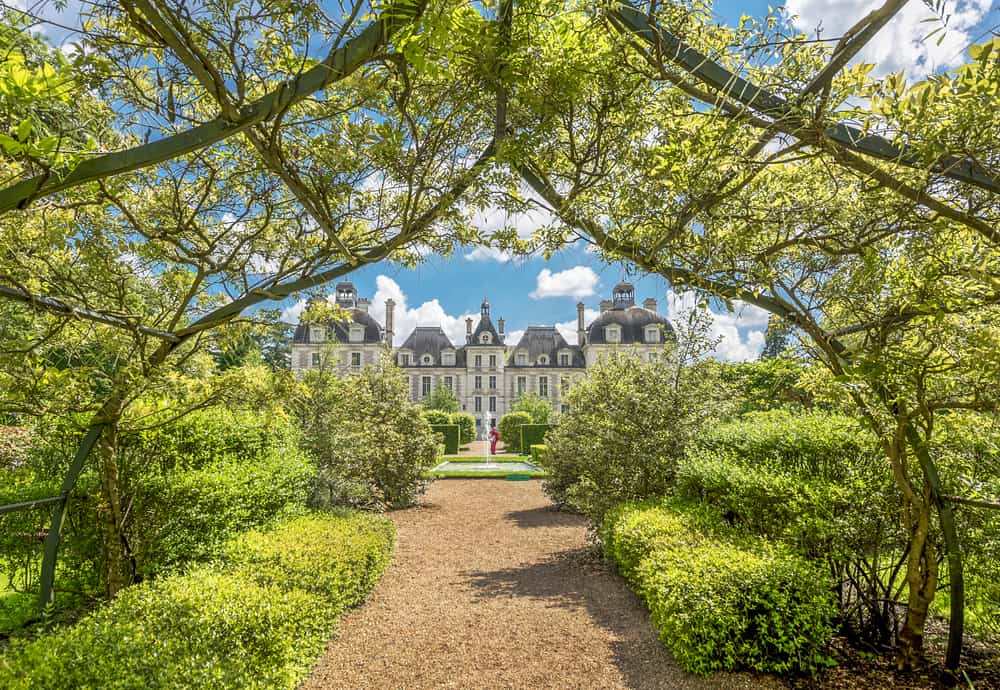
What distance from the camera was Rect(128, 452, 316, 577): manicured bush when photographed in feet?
14.2

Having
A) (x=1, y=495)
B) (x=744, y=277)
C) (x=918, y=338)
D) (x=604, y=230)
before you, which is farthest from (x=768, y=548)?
Result: (x=1, y=495)

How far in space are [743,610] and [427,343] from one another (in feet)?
141

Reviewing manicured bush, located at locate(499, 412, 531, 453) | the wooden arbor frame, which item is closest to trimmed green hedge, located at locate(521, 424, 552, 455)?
manicured bush, located at locate(499, 412, 531, 453)

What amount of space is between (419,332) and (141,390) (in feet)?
142

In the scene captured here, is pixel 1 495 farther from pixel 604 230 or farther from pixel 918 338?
pixel 918 338

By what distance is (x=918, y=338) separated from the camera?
3021 millimetres

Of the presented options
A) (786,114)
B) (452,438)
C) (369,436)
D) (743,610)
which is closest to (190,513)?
(743,610)

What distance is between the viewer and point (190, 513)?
4453 millimetres

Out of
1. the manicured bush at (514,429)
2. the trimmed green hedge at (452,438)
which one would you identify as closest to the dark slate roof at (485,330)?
the manicured bush at (514,429)

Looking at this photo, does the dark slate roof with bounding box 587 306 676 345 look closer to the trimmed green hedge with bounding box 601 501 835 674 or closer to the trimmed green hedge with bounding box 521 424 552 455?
the trimmed green hedge with bounding box 521 424 552 455

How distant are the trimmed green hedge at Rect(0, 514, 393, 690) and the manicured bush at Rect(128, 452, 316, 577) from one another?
379 mm

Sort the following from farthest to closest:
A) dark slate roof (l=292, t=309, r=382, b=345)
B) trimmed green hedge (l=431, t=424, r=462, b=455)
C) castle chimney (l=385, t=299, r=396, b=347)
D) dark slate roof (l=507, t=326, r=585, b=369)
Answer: dark slate roof (l=507, t=326, r=585, b=369)
dark slate roof (l=292, t=309, r=382, b=345)
castle chimney (l=385, t=299, r=396, b=347)
trimmed green hedge (l=431, t=424, r=462, b=455)

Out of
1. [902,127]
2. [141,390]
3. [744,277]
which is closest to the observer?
[902,127]

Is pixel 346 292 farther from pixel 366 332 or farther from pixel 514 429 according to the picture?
pixel 514 429
